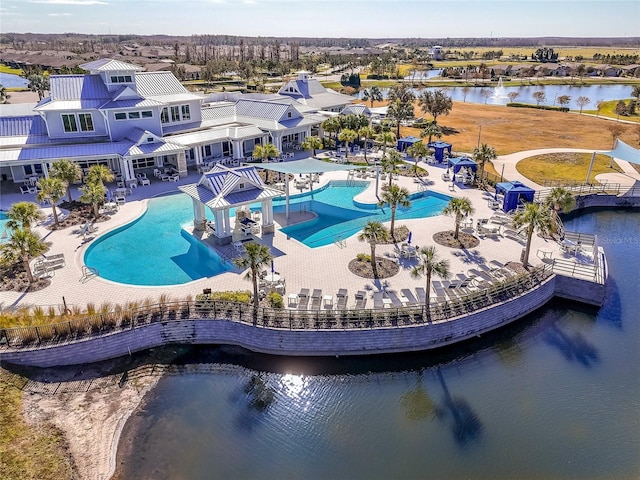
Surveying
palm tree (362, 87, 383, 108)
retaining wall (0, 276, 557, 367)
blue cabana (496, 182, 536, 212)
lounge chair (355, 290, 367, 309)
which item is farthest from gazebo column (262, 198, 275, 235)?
palm tree (362, 87, 383, 108)

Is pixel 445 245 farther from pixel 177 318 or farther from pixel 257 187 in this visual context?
pixel 177 318

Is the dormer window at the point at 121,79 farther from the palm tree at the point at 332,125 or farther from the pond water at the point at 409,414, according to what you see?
the pond water at the point at 409,414

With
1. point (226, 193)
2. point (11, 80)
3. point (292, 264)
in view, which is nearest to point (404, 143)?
→ point (226, 193)

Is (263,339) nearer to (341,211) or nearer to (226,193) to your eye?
(226,193)

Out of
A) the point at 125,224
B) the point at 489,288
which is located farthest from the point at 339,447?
the point at 125,224

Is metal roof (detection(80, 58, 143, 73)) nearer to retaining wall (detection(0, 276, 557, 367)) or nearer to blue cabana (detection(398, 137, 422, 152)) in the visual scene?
blue cabana (detection(398, 137, 422, 152))

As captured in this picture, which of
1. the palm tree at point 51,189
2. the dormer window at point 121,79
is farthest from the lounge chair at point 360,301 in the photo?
the dormer window at point 121,79
